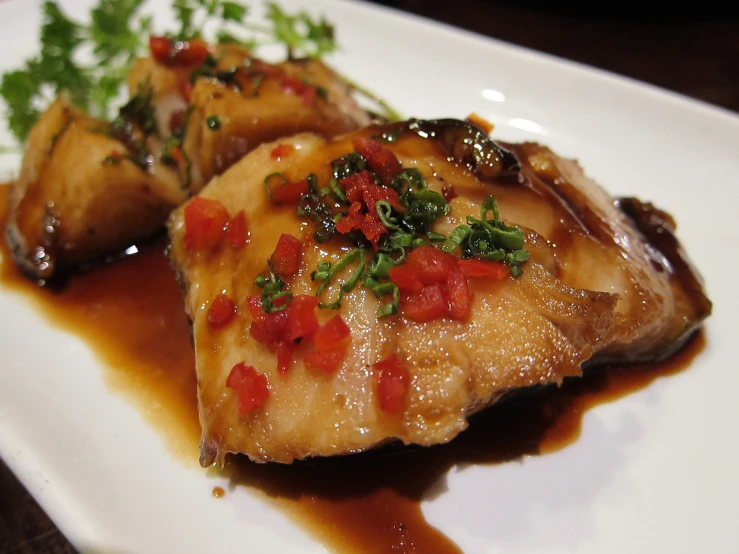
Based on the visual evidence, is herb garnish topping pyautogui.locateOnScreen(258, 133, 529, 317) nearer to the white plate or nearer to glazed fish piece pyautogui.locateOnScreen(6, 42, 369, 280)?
glazed fish piece pyautogui.locateOnScreen(6, 42, 369, 280)

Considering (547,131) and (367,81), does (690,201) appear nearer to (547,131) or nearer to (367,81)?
(547,131)

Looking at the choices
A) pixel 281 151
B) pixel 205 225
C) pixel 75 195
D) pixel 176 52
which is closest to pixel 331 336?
pixel 205 225

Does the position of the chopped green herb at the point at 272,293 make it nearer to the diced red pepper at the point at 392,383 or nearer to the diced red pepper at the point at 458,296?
the diced red pepper at the point at 392,383

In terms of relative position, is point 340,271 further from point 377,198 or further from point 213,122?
point 213,122

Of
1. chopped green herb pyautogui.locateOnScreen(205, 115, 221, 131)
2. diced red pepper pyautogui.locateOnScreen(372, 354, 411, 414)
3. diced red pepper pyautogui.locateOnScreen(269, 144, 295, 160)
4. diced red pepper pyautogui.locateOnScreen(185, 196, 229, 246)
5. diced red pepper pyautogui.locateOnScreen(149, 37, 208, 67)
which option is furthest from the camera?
diced red pepper pyautogui.locateOnScreen(149, 37, 208, 67)

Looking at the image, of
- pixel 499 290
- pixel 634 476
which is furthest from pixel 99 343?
pixel 634 476

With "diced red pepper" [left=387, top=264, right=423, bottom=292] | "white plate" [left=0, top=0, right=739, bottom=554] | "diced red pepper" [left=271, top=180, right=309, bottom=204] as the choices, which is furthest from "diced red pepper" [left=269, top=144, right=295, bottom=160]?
"white plate" [left=0, top=0, right=739, bottom=554]
